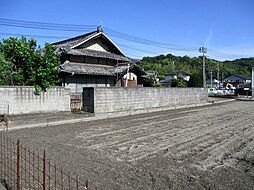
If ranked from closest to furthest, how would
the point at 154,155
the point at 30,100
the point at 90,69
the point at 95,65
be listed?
the point at 154,155, the point at 30,100, the point at 90,69, the point at 95,65

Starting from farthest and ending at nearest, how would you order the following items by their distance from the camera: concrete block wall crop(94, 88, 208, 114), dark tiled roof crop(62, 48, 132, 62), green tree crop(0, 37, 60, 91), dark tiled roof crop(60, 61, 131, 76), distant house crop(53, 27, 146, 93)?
dark tiled roof crop(62, 48, 132, 62) < distant house crop(53, 27, 146, 93) < dark tiled roof crop(60, 61, 131, 76) < concrete block wall crop(94, 88, 208, 114) < green tree crop(0, 37, 60, 91)

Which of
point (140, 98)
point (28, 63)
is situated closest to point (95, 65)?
point (140, 98)

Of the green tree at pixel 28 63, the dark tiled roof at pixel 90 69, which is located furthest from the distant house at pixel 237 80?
the green tree at pixel 28 63

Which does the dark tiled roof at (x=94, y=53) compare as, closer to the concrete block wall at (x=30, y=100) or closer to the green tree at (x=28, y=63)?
the green tree at (x=28, y=63)

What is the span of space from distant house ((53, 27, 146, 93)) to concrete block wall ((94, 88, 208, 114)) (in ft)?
12.3

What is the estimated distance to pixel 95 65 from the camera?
20.2 meters

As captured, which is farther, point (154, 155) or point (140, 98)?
point (140, 98)

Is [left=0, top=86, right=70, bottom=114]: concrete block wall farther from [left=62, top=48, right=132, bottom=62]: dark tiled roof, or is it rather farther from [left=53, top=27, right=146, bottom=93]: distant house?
[left=62, top=48, right=132, bottom=62]: dark tiled roof

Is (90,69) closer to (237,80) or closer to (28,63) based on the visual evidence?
(28,63)

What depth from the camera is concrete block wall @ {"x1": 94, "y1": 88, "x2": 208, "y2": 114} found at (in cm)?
1388

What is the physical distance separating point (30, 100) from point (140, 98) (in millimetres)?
6684

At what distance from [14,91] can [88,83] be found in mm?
7194

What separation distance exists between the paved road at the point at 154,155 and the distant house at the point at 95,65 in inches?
318

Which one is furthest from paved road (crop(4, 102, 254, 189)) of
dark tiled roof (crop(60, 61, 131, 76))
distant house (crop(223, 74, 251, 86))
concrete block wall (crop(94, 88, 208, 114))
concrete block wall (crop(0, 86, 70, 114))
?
distant house (crop(223, 74, 251, 86))
